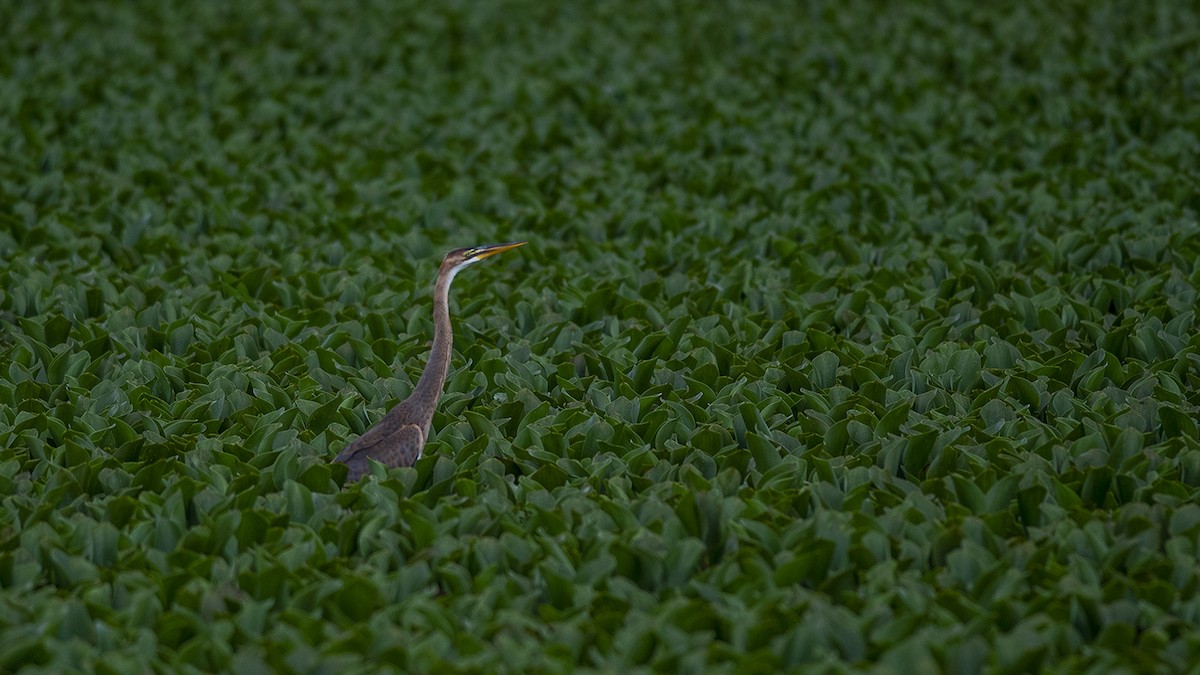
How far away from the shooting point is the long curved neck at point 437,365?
6062 millimetres

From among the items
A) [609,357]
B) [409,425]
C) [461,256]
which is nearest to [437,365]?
[409,425]

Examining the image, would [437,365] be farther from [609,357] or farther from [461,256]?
[609,357]

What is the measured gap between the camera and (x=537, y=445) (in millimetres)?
6121

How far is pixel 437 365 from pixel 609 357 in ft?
4.04

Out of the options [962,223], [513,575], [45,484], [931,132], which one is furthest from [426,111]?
[513,575]

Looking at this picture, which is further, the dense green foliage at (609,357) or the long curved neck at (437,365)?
the long curved neck at (437,365)

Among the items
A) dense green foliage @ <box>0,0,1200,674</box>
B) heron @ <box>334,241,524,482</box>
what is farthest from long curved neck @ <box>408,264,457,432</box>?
dense green foliage @ <box>0,0,1200,674</box>

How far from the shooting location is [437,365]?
6.19 m

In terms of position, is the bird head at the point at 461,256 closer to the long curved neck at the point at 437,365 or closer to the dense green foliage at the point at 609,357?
the long curved neck at the point at 437,365

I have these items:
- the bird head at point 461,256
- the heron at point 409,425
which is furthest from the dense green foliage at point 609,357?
the bird head at point 461,256

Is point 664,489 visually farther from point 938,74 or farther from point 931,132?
point 938,74

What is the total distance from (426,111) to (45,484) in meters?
7.19

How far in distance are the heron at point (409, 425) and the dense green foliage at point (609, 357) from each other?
0.37 ft

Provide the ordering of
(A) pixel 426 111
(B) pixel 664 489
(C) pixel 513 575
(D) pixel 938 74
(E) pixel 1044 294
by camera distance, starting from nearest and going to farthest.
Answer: (C) pixel 513 575 < (B) pixel 664 489 < (E) pixel 1044 294 < (A) pixel 426 111 < (D) pixel 938 74
